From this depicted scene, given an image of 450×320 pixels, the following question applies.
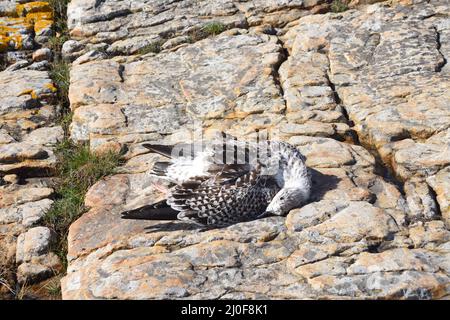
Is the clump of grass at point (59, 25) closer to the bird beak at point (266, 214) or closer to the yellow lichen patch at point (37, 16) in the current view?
the yellow lichen patch at point (37, 16)

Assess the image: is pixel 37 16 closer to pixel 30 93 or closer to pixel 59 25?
pixel 59 25

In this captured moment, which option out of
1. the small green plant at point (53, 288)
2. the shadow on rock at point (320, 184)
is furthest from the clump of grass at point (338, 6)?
the small green plant at point (53, 288)

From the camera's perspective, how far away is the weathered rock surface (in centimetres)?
496

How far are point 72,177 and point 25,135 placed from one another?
3.45 feet

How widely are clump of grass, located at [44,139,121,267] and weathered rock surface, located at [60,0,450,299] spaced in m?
0.13

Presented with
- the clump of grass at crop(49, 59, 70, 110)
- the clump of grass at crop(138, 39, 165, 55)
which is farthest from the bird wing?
the clump of grass at crop(138, 39, 165, 55)

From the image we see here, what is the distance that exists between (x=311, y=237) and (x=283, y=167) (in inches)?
32.9

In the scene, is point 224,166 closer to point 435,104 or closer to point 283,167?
point 283,167

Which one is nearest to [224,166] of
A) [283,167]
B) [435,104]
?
[283,167]

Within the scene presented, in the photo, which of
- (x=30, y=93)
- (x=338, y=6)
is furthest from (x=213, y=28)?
(x=30, y=93)

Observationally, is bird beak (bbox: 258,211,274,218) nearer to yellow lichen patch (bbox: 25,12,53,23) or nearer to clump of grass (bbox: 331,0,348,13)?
clump of grass (bbox: 331,0,348,13)

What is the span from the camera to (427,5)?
883 cm
